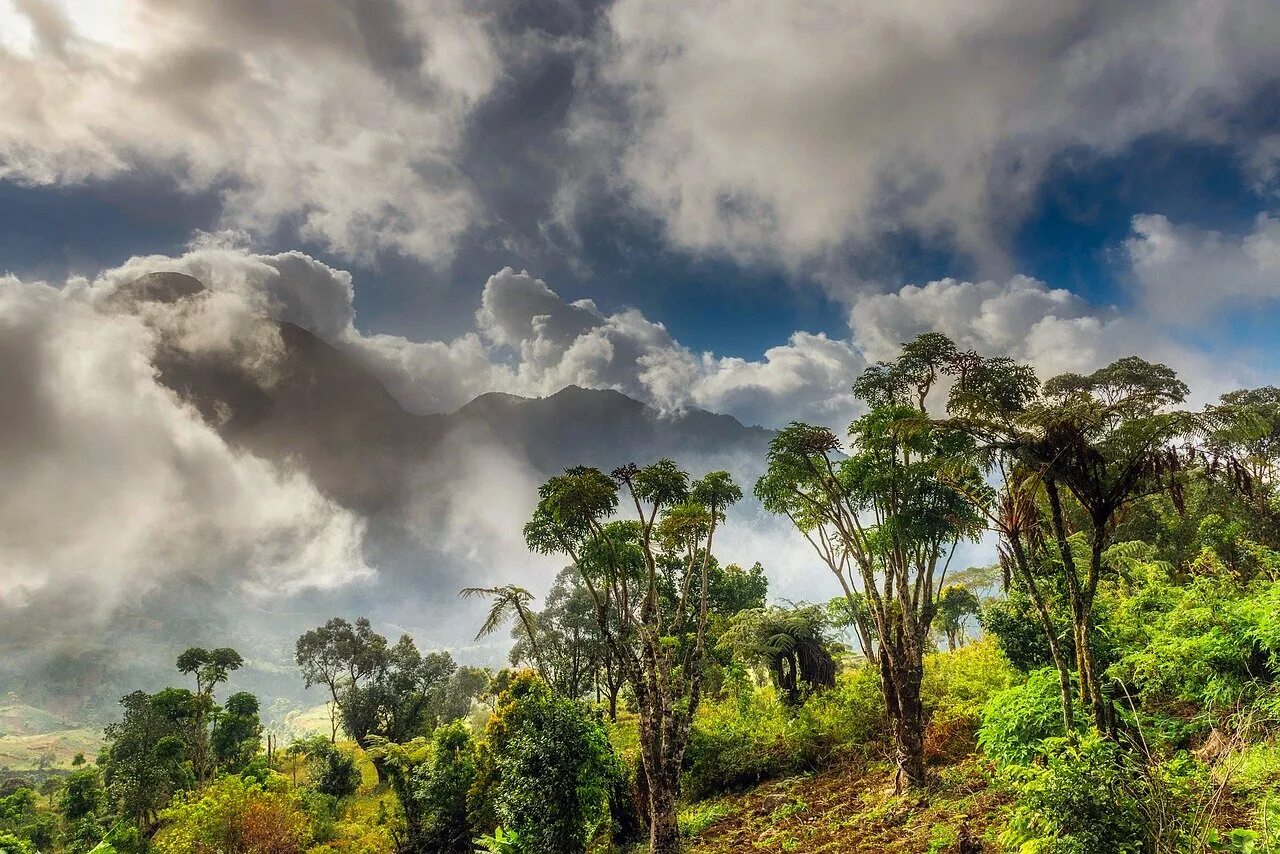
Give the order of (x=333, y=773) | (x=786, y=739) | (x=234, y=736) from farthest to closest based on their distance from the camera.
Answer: (x=234, y=736) → (x=333, y=773) → (x=786, y=739)

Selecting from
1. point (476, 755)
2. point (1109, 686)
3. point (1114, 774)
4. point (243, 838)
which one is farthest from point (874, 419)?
point (243, 838)

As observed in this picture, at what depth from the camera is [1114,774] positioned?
5.89m

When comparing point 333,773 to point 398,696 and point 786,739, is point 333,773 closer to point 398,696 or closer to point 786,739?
point 398,696

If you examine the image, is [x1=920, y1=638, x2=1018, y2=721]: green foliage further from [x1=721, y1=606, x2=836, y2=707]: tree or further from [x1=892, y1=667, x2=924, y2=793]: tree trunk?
[x1=721, y1=606, x2=836, y2=707]: tree

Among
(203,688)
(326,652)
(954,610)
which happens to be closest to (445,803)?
(203,688)

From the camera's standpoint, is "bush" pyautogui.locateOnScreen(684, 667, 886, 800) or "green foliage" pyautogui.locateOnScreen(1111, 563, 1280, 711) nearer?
"green foliage" pyautogui.locateOnScreen(1111, 563, 1280, 711)

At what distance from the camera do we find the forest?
7766mm

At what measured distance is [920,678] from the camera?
12.5 meters

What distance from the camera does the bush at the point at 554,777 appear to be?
1288 cm

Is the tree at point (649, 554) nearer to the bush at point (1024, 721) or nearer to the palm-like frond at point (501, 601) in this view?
the palm-like frond at point (501, 601)

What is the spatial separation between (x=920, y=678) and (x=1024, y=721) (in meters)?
3.20

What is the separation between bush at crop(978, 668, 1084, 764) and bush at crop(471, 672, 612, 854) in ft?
27.6

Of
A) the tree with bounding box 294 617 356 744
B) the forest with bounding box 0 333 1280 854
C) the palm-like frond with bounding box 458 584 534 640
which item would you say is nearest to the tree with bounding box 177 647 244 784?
the tree with bounding box 294 617 356 744

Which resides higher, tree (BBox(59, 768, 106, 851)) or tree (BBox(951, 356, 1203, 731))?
tree (BBox(951, 356, 1203, 731))
